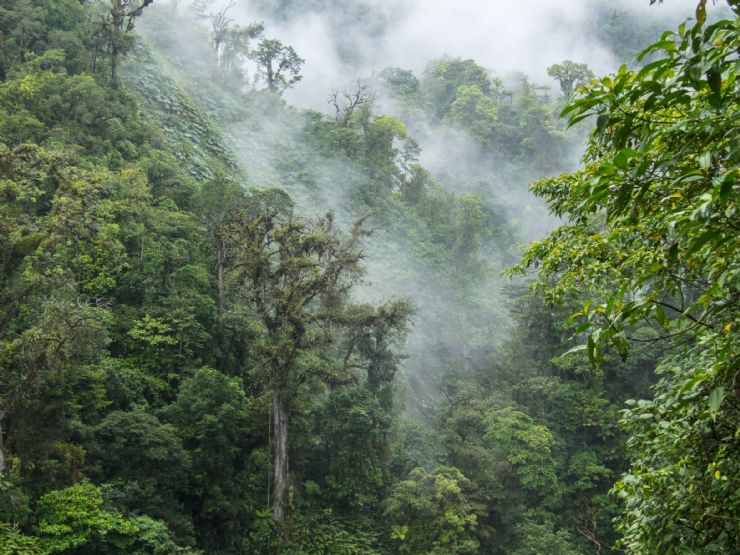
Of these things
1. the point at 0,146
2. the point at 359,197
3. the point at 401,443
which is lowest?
the point at 401,443

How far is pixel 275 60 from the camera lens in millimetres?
39750

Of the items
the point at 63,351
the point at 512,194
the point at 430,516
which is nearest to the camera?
the point at 63,351

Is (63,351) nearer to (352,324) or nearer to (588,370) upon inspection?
(352,324)

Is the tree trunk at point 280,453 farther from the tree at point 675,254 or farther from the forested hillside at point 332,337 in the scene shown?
the tree at point 675,254

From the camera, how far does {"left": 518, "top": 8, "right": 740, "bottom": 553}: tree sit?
95.0 inches

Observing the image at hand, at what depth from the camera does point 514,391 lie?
72.1ft

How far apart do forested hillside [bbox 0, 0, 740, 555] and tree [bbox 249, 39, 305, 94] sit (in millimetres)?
7525

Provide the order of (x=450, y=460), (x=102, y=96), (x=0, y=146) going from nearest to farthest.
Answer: (x=0, y=146) < (x=450, y=460) < (x=102, y=96)

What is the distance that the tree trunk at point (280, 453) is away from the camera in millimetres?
14441

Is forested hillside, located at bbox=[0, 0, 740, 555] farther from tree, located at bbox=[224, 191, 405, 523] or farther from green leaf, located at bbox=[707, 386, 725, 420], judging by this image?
green leaf, located at bbox=[707, 386, 725, 420]

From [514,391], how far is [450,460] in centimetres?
548

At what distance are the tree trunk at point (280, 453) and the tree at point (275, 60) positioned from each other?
28.5 m

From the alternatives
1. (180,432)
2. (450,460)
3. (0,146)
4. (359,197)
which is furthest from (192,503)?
(359,197)

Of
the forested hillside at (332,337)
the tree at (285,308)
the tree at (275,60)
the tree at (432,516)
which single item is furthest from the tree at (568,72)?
the tree at (432,516)
